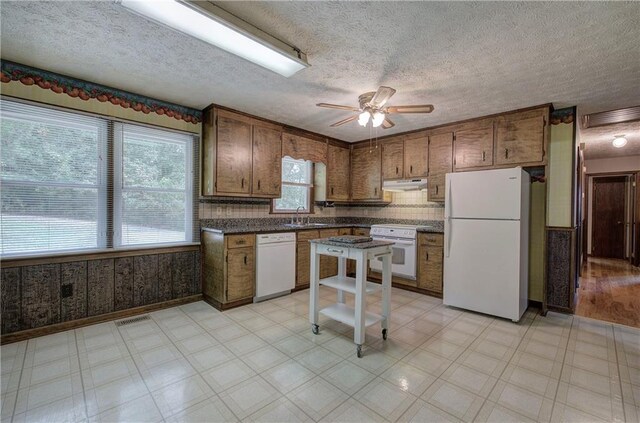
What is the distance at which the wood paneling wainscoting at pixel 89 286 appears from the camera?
2.56m

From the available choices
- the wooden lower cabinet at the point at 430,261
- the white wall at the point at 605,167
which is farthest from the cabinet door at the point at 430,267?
the white wall at the point at 605,167

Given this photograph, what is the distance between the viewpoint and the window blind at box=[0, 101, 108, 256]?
2539 mm

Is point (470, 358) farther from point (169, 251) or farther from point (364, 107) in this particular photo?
point (169, 251)

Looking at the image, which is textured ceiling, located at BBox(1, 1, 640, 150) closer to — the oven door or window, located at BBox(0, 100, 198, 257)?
window, located at BBox(0, 100, 198, 257)

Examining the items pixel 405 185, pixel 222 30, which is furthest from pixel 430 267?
pixel 222 30

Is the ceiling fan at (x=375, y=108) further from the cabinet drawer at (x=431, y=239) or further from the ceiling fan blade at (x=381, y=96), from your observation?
the cabinet drawer at (x=431, y=239)

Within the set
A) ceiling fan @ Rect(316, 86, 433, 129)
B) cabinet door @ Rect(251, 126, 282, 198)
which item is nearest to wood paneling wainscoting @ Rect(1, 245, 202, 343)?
cabinet door @ Rect(251, 126, 282, 198)

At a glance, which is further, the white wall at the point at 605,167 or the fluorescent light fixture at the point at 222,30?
the white wall at the point at 605,167

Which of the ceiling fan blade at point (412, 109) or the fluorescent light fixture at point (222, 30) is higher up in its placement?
the fluorescent light fixture at point (222, 30)

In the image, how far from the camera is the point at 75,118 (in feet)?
9.32

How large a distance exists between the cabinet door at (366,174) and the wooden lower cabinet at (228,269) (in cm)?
228

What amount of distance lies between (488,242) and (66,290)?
437 cm

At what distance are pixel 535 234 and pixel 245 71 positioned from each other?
149 inches

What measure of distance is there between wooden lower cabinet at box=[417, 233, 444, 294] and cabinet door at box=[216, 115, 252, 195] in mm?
2520
